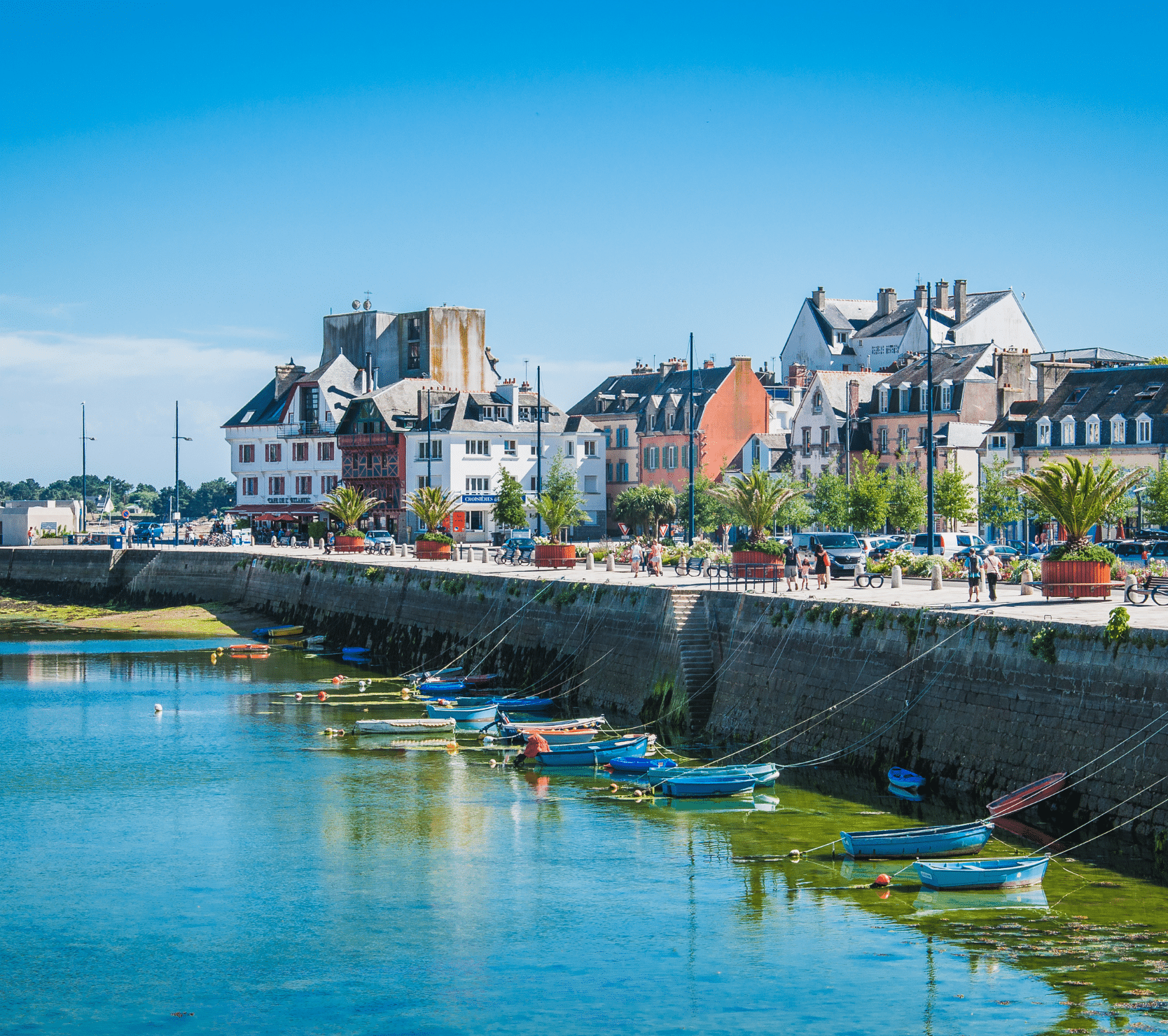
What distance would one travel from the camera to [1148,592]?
A: 34.8 meters

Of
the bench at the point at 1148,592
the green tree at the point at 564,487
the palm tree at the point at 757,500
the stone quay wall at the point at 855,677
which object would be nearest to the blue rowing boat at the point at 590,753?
the stone quay wall at the point at 855,677

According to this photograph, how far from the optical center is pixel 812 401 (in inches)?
3912

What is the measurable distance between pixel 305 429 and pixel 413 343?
10.8 metres

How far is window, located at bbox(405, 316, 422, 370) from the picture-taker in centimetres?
11169

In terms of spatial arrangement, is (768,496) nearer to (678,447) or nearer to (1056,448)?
(1056,448)

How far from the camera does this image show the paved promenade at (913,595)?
101ft

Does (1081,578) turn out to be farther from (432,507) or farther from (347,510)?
(347,510)

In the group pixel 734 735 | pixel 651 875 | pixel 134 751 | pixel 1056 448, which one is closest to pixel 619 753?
pixel 734 735

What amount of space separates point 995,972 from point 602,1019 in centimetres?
549

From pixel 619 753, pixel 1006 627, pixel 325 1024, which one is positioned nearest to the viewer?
pixel 325 1024

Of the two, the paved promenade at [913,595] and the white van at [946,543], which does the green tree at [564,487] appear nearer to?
the paved promenade at [913,595]

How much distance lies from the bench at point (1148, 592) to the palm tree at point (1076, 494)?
1584 millimetres

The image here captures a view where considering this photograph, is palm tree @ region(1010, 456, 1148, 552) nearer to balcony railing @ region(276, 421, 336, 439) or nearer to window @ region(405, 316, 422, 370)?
balcony railing @ region(276, 421, 336, 439)

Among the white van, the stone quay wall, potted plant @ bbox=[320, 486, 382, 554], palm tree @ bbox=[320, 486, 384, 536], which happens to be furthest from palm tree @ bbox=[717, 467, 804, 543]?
palm tree @ bbox=[320, 486, 384, 536]
